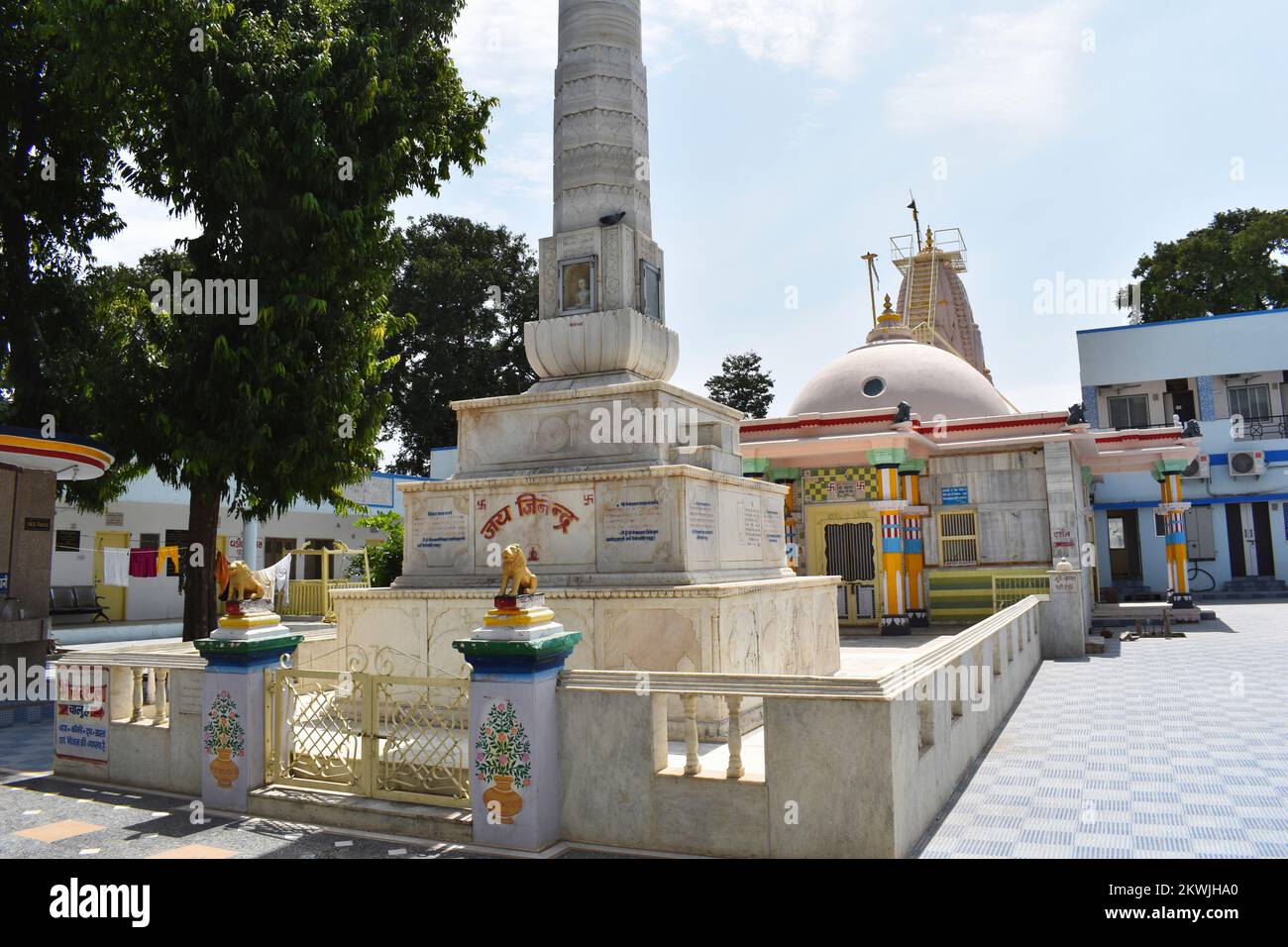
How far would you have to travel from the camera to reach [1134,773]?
6996mm

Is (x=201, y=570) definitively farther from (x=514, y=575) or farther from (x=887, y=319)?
(x=887, y=319)

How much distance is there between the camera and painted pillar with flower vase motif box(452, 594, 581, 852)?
5.34 meters

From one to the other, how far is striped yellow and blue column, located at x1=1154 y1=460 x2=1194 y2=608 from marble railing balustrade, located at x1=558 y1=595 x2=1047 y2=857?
1857cm

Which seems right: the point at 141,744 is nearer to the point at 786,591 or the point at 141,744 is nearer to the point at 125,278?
the point at 786,591

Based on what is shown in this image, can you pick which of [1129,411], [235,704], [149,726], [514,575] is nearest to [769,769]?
[514,575]

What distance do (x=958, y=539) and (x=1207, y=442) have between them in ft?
50.6

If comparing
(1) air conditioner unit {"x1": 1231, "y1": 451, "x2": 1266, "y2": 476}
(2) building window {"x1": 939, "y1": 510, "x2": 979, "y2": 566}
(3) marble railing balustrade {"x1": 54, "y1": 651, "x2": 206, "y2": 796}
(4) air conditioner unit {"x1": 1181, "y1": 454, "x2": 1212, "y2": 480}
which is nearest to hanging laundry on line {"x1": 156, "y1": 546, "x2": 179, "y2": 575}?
(3) marble railing balustrade {"x1": 54, "y1": 651, "x2": 206, "y2": 796}

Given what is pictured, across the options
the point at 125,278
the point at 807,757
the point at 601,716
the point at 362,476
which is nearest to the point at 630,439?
the point at 601,716

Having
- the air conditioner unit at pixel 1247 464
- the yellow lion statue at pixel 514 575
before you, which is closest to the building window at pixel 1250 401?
the air conditioner unit at pixel 1247 464

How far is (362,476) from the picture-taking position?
15109 millimetres

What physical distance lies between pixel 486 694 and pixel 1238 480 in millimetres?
30812

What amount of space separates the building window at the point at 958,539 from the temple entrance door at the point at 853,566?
1.54 m
